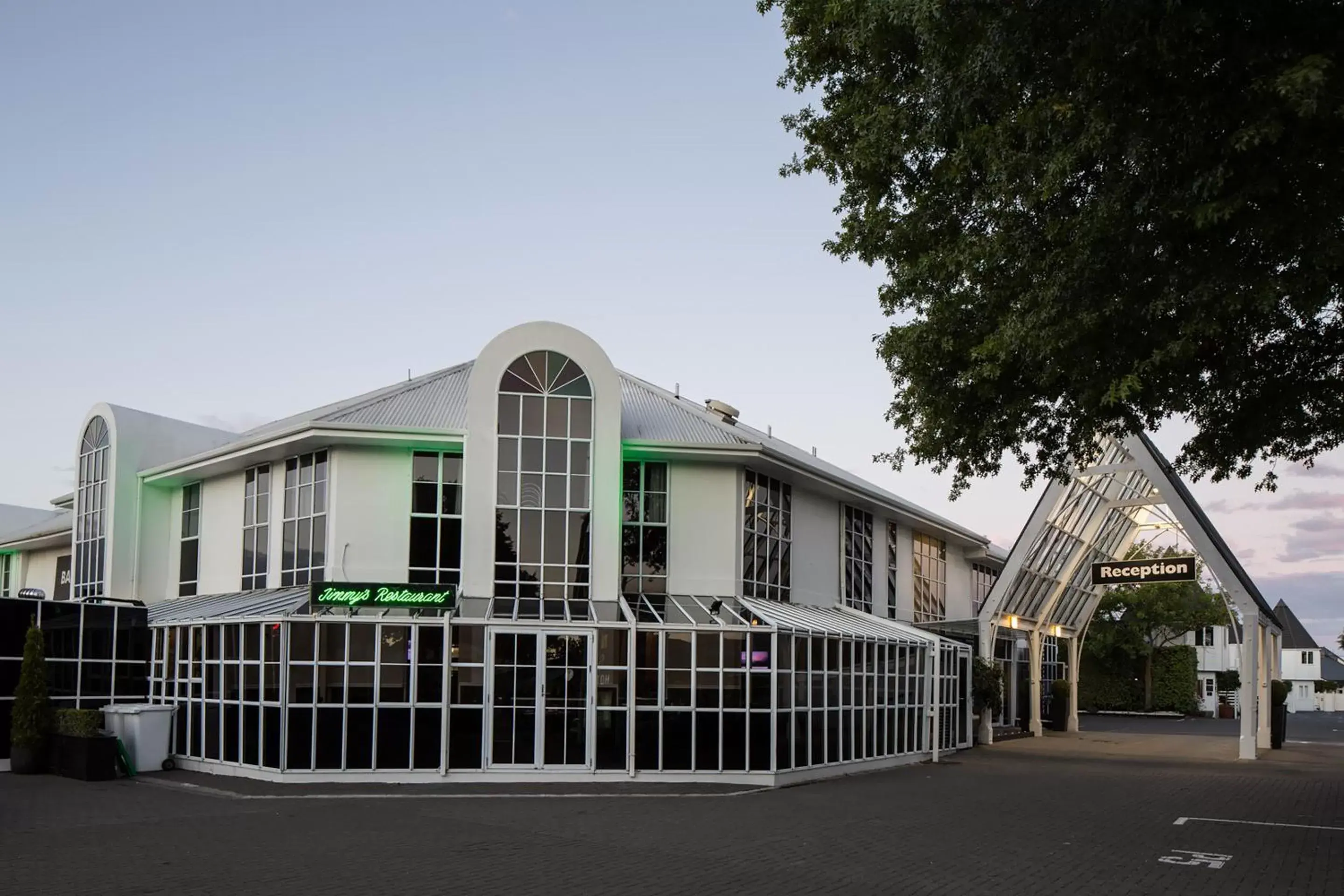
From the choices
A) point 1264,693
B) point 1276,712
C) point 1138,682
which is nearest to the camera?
point 1264,693

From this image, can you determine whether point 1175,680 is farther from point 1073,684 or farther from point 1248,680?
point 1248,680

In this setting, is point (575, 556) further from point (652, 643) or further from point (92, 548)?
point (92, 548)

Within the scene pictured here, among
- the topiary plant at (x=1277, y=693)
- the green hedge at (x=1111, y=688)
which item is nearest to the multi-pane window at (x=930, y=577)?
the topiary plant at (x=1277, y=693)

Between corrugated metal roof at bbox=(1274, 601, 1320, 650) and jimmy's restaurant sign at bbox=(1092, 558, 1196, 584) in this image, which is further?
corrugated metal roof at bbox=(1274, 601, 1320, 650)

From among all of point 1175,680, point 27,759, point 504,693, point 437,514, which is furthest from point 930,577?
point 27,759

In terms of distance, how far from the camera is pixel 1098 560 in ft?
122

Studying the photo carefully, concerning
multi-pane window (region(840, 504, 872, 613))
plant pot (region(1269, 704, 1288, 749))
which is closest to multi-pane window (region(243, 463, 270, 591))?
multi-pane window (region(840, 504, 872, 613))

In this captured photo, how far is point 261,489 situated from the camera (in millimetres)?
25203

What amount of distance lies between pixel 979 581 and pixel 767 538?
18914mm

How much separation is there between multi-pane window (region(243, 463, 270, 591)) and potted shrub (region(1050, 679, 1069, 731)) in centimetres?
2479

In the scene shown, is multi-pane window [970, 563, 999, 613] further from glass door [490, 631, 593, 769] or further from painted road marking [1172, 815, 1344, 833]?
painted road marking [1172, 815, 1344, 833]

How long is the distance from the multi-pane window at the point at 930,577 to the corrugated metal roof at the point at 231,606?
18108 mm

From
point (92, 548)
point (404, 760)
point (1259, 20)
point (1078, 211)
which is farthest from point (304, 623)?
point (1259, 20)

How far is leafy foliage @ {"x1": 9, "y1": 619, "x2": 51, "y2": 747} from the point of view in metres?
21.6
